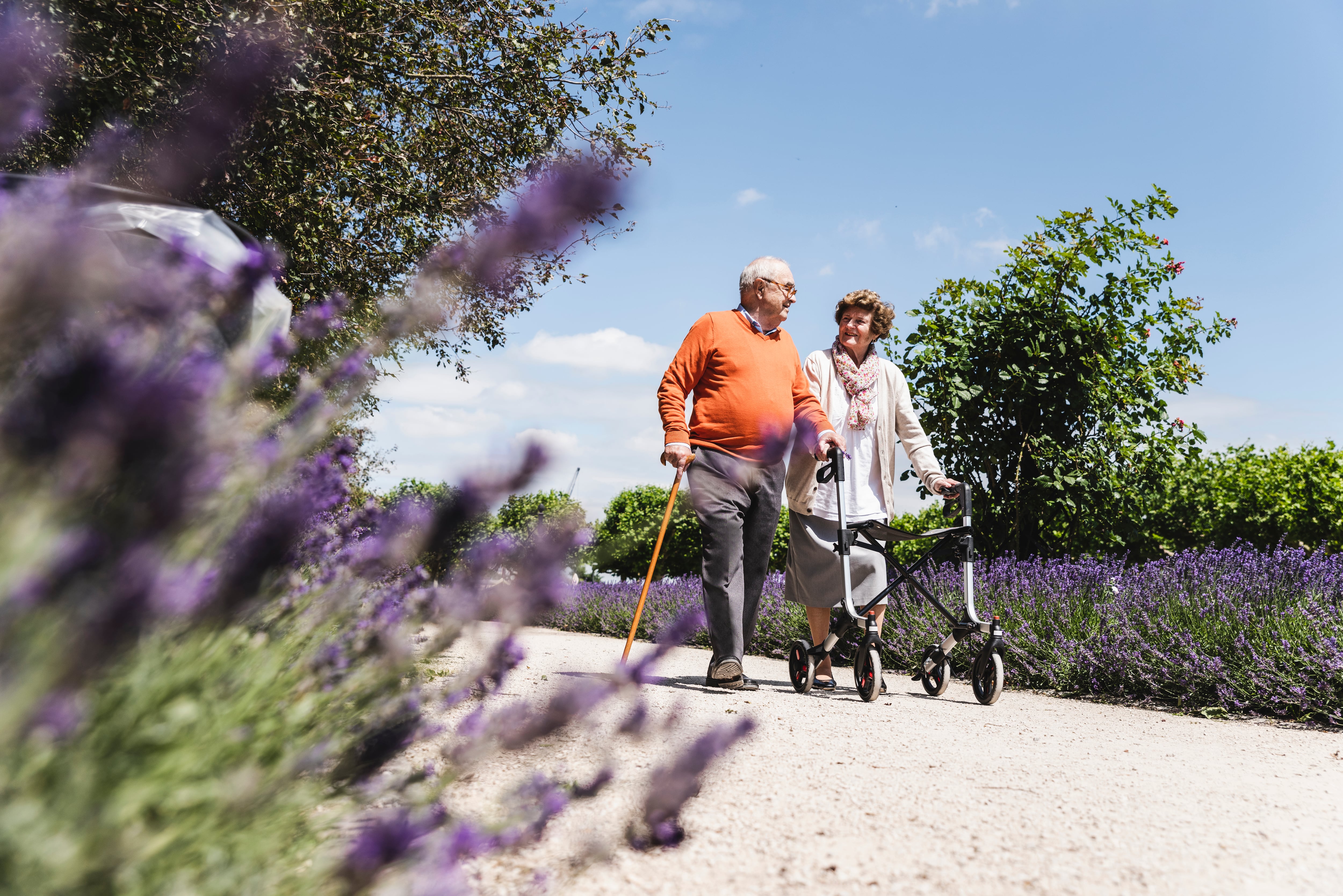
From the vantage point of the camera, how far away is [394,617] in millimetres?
1762

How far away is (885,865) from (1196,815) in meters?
0.94

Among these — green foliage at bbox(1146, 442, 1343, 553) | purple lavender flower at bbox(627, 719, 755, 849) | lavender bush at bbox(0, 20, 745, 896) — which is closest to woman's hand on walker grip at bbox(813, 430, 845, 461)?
lavender bush at bbox(0, 20, 745, 896)

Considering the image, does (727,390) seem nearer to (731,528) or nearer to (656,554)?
(731,528)

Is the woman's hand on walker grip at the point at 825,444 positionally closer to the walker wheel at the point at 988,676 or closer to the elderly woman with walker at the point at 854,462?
the elderly woman with walker at the point at 854,462

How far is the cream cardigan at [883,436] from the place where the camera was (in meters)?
4.45

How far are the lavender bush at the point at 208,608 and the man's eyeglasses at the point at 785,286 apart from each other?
293 centimetres

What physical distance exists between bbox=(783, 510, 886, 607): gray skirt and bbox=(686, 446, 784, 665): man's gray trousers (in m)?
0.30

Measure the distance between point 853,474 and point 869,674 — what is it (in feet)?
3.64

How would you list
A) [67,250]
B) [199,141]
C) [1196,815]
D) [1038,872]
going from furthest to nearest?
[1196,815] → [1038,872] → [199,141] → [67,250]

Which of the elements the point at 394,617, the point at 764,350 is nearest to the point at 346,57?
the point at 764,350

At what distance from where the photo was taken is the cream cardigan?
14.6 feet

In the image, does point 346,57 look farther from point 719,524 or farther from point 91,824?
point 91,824

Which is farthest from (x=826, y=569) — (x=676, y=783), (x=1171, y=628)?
(x=676, y=783)

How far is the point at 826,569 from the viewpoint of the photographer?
14.3ft
